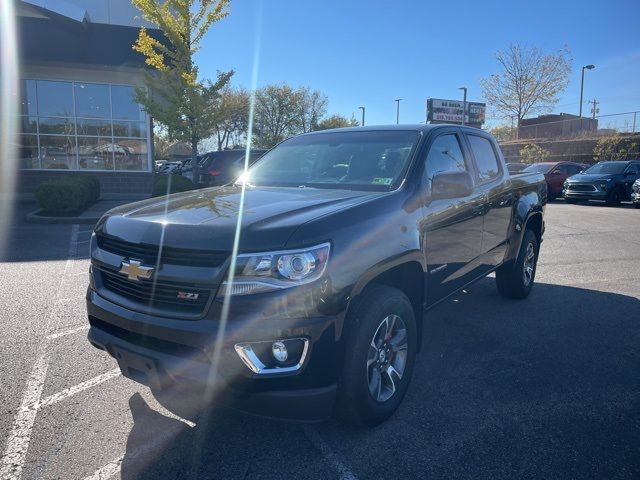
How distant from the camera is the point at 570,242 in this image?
32.7ft

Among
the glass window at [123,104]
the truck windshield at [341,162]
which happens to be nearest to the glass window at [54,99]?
the glass window at [123,104]

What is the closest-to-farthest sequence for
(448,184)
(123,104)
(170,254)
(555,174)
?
1. (170,254)
2. (448,184)
3. (123,104)
4. (555,174)

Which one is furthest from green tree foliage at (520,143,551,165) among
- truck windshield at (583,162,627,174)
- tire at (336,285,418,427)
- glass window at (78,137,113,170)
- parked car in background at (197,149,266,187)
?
tire at (336,285,418,427)

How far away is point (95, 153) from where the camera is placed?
1873 cm

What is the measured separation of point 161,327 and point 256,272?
594 millimetres

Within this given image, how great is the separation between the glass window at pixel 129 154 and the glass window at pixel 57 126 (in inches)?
64.9

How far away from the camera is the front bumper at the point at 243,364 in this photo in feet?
7.73

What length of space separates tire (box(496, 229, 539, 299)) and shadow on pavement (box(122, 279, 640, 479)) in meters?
1.23

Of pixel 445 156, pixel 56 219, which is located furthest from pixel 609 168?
pixel 56 219

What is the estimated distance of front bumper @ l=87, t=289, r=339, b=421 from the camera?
236cm

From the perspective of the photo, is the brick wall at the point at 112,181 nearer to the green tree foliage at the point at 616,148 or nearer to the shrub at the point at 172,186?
the shrub at the point at 172,186

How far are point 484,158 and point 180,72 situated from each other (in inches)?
518

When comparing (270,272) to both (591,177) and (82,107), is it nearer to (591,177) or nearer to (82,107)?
(82,107)

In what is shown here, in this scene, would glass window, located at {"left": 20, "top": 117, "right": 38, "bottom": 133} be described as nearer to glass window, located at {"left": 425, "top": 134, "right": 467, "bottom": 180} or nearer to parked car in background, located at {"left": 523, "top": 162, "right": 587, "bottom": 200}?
glass window, located at {"left": 425, "top": 134, "right": 467, "bottom": 180}
